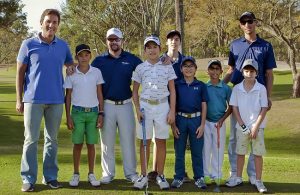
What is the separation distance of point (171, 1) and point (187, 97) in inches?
673

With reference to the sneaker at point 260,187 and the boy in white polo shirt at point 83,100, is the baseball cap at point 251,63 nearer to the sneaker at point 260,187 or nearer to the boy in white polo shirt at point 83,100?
the sneaker at point 260,187

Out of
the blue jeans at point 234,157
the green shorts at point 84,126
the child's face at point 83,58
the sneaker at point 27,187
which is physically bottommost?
the sneaker at point 27,187

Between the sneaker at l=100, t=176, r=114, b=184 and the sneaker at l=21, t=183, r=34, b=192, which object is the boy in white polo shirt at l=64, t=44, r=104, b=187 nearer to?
the sneaker at l=100, t=176, r=114, b=184

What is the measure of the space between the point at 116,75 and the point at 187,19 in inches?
2239

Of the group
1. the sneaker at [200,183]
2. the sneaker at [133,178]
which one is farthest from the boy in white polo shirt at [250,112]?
the sneaker at [133,178]

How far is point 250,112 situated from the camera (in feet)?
22.1

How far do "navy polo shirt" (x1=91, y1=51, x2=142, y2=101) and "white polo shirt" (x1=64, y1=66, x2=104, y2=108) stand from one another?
18 cm

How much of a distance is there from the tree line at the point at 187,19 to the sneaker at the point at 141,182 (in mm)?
9339

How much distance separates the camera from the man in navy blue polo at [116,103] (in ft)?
22.9

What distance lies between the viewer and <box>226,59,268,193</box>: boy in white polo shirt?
6.69m

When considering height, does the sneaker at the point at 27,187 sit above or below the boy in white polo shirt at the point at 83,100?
below

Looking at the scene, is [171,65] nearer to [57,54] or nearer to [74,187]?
[57,54]

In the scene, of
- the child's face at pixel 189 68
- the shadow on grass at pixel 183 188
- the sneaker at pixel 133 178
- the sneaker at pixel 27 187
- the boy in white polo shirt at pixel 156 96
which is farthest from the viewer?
the sneaker at pixel 133 178

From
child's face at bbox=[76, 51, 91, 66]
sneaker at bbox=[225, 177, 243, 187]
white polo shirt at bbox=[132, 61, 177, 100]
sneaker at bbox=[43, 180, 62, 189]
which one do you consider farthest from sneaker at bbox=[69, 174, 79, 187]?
A: sneaker at bbox=[225, 177, 243, 187]
